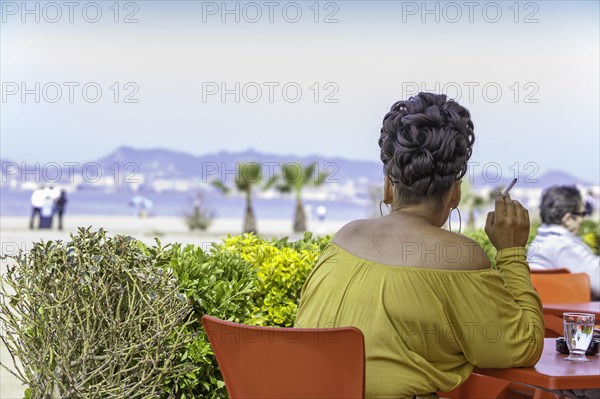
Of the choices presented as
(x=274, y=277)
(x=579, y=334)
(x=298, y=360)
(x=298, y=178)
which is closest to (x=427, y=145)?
(x=298, y=360)

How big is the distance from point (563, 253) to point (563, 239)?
98 mm

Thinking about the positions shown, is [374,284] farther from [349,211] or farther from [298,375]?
[349,211]

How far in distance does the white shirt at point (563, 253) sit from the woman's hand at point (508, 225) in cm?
325

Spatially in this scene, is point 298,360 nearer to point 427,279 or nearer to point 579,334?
point 427,279

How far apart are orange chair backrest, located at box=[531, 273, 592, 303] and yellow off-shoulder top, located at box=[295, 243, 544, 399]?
99.0 inches

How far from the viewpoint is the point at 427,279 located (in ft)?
7.07

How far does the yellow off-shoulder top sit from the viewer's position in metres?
2.13

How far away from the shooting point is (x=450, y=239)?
2.18 meters

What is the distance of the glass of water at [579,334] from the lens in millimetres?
2490

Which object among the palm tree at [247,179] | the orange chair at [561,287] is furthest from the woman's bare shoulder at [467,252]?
the palm tree at [247,179]

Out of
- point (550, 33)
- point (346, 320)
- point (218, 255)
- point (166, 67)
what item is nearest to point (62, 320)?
point (218, 255)

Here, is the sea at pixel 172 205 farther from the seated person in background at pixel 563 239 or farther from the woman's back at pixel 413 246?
the woman's back at pixel 413 246

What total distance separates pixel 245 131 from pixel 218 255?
7009 cm

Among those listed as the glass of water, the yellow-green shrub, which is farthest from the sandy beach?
the glass of water
